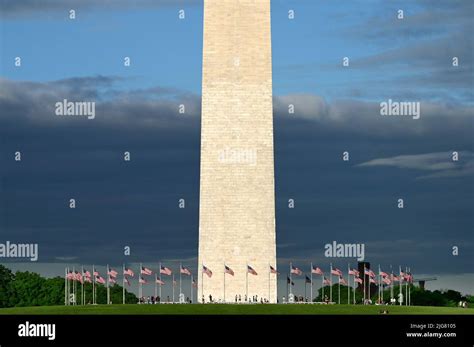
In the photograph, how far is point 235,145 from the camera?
98.9m

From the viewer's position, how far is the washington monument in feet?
324

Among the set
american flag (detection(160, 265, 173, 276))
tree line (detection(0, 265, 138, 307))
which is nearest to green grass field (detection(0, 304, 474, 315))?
american flag (detection(160, 265, 173, 276))

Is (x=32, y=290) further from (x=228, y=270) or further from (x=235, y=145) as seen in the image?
(x=235, y=145)

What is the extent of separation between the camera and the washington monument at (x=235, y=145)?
98.8 m

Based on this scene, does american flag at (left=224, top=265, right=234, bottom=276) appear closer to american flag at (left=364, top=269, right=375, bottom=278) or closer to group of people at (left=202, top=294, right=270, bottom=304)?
group of people at (left=202, top=294, right=270, bottom=304)

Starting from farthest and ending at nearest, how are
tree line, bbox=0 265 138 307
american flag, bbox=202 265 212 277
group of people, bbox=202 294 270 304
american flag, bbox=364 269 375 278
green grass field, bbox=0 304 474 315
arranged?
1. tree line, bbox=0 265 138 307
2. american flag, bbox=364 269 375 278
3. group of people, bbox=202 294 270 304
4. american flag, bbox=202 265 212 277
5. green grass field, bbox=0 304 474 315

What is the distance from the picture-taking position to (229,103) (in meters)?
98.8

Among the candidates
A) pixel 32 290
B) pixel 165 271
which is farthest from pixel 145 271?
pixel 32 290

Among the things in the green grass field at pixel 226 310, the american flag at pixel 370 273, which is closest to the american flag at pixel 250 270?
the green grass field at pixel 226 310
